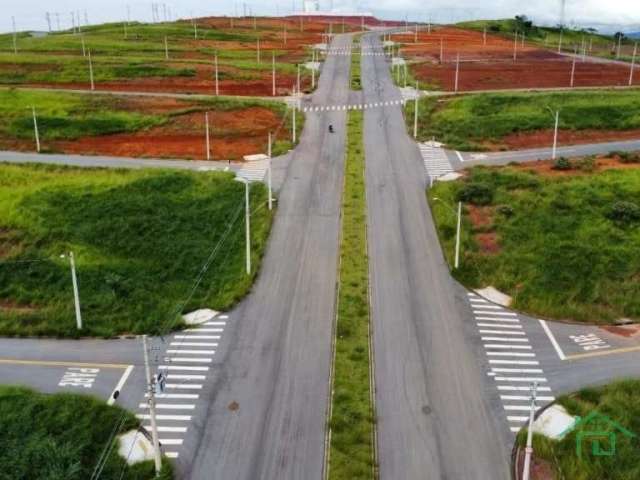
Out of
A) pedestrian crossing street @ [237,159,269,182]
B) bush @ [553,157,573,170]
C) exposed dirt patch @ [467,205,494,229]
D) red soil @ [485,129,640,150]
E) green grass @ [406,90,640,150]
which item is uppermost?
green grass @ [406,90,640,150]

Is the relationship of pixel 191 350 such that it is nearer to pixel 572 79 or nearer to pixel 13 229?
pixel 13 229

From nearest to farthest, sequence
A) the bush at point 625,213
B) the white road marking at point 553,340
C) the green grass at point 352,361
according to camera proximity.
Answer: the green grass at point 352,361 < the white road marking at point 553,340 < the bush at point 625,213

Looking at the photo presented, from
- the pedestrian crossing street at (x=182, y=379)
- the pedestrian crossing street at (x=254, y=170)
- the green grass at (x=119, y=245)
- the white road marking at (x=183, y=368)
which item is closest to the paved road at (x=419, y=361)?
the pedestrian crossing street at (x=182, y=379)

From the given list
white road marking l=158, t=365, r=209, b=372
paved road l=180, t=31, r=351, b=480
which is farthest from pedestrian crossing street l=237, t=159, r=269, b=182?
white road marking l=158, t=365, r=209, b=372

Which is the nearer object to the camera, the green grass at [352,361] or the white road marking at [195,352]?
the green grass at [352,361]

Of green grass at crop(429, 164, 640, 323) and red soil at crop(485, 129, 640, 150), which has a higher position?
red soil at crop(485, 129, 640, 150)

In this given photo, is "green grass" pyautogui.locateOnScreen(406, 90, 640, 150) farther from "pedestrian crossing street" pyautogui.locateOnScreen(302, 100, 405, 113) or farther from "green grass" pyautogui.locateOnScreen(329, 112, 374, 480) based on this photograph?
"green grass" pyautogui.locateOnScreen(329, 112, 374, 480)

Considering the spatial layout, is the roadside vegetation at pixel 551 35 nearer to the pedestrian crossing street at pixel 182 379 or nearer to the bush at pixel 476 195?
the bush at pixel 476 195
